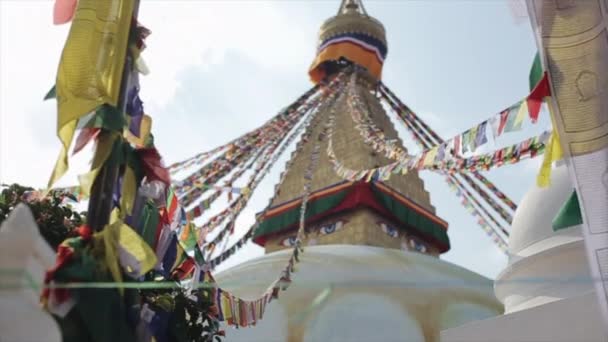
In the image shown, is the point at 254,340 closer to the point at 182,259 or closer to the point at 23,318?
the point at 182,259

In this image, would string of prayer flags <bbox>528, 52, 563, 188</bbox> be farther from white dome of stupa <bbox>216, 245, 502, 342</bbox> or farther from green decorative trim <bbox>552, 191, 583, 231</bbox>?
white dome of stupa <bbox>216, 245, 502, 342</bbox>

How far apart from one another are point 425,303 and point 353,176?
3.43 metres

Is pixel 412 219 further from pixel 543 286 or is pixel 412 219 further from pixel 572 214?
pixel 572 214

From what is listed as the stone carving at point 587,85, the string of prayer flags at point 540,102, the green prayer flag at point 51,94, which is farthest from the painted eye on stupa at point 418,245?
the green prayer flag at point 51,94

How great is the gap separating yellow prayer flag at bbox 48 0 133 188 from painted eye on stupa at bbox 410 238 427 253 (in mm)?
10222

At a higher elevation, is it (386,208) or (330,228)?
(386,208)

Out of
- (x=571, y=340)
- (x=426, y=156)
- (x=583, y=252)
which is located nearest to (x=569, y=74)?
(x=571, y=340)

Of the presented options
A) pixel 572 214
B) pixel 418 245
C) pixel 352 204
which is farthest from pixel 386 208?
pixel 572 214

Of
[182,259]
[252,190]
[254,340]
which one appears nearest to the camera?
[182,259]

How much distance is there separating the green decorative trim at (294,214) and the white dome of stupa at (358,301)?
2516 millimetres

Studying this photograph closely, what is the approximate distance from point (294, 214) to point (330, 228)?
93 cm

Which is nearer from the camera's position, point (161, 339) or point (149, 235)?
point (161, 339)

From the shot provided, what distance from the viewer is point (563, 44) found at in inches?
154

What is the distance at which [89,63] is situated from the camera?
11.4ft
